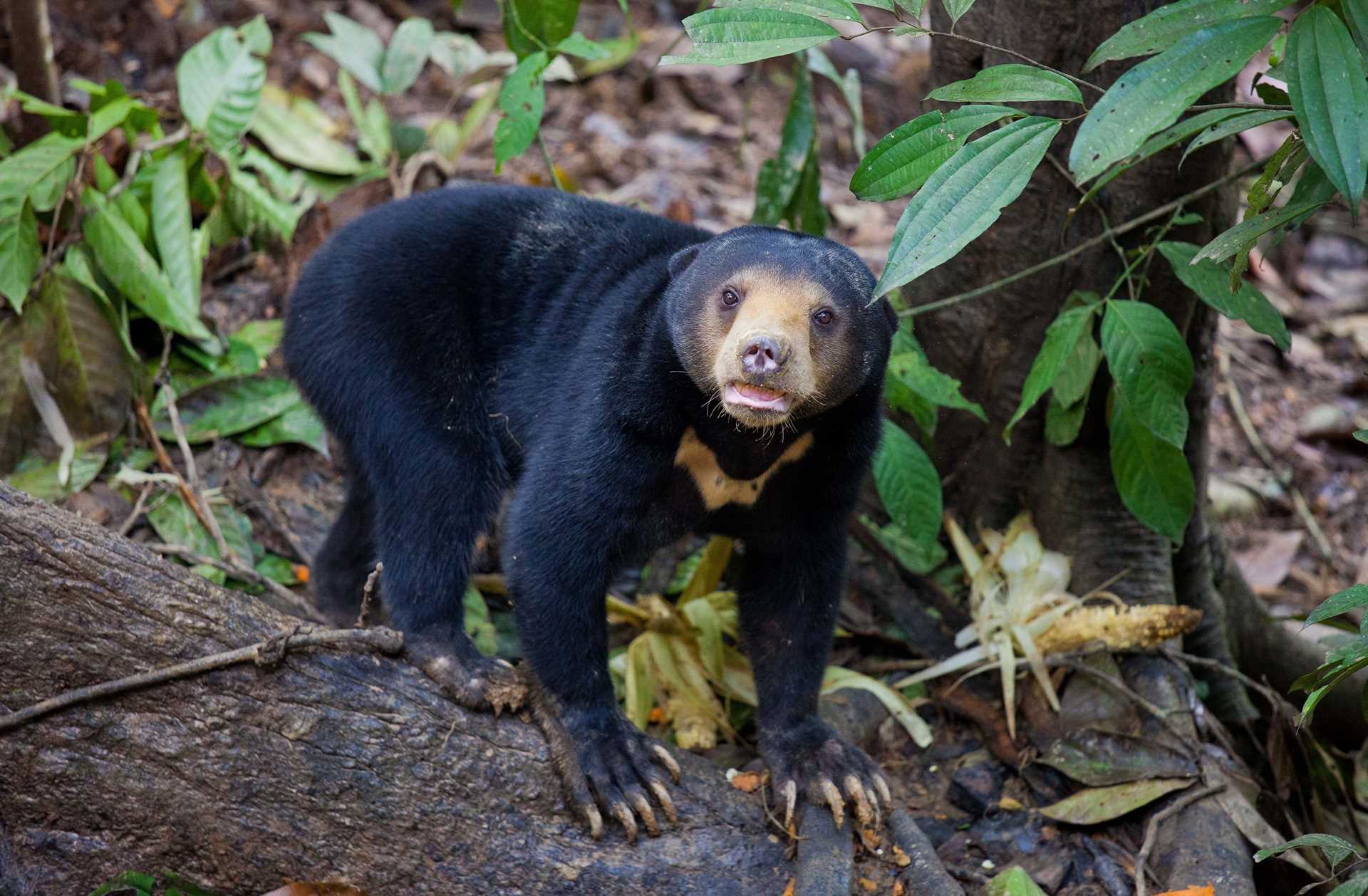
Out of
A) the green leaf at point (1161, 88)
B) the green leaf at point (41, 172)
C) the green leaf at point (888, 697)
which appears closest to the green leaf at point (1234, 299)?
the green leaf at point (1161, 88)

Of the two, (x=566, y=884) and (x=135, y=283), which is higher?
(x=135, y=283)

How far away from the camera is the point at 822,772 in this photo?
3.66 m

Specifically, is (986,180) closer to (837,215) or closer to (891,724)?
(891,724)

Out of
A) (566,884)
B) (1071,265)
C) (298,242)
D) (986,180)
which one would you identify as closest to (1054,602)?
(1071,265)

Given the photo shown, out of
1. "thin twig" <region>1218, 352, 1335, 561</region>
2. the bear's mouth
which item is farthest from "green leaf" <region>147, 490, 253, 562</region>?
"thin twig" <region>1218, 352, 1335, 561</region>

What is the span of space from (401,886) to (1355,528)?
512cm

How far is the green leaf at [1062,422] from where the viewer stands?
4227 mm

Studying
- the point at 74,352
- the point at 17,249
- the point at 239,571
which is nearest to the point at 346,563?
the point at 239,571

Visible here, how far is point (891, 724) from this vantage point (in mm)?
4402

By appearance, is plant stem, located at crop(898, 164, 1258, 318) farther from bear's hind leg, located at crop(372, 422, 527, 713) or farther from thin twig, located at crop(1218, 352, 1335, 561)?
thin twig, located at crop(1218, 352, 1335, 561)

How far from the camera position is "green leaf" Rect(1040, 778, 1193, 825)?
3.93 m

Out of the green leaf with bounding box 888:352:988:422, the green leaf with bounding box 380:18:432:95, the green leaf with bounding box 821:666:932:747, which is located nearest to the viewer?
the green leaf with bounding box 888:352:988:422

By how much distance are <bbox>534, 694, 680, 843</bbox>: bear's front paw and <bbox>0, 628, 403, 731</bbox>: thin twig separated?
651 mm

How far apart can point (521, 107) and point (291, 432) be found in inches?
67.9
